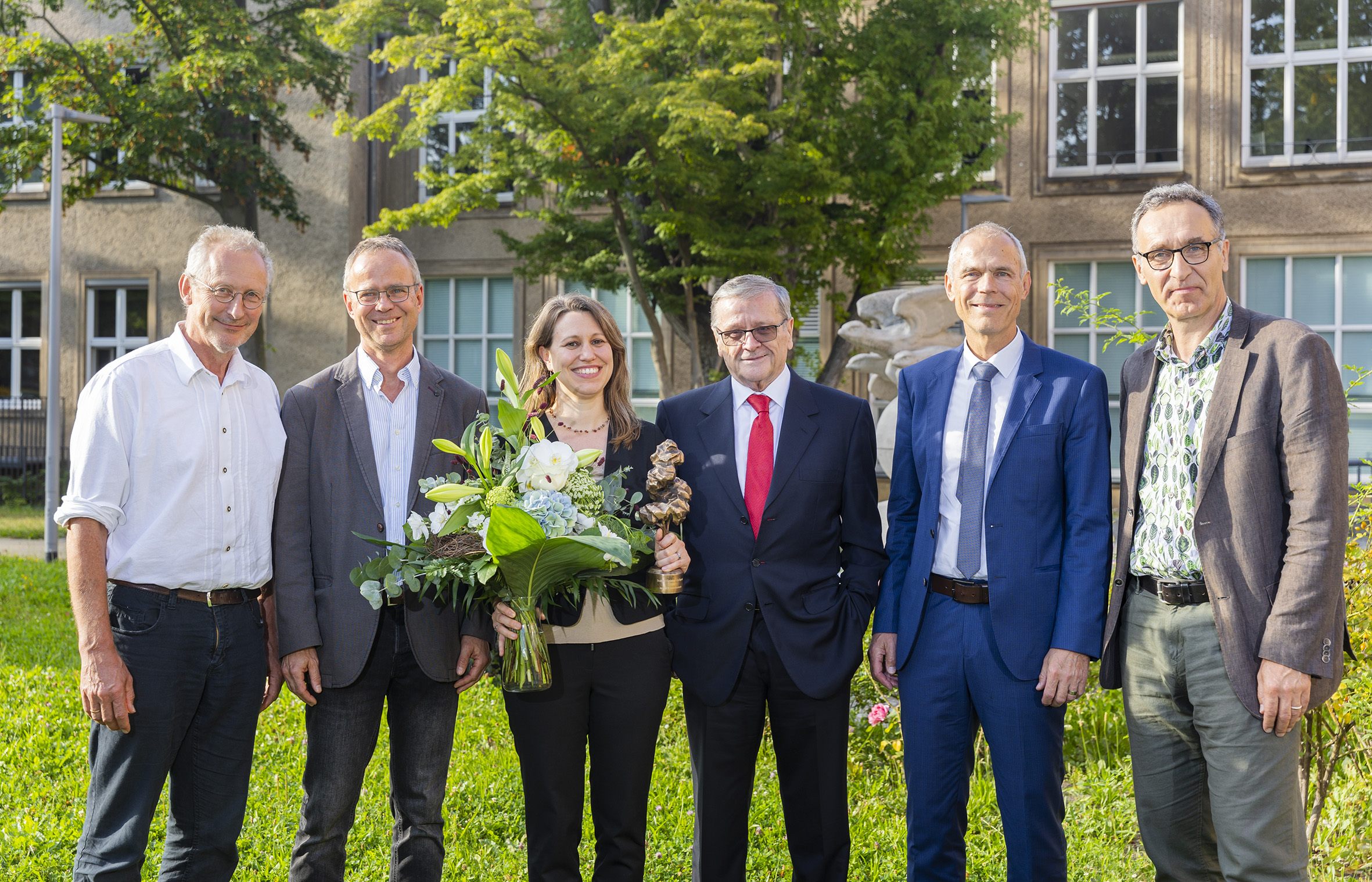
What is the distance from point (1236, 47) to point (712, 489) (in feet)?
53.9

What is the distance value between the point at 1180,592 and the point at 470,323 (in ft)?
58.1

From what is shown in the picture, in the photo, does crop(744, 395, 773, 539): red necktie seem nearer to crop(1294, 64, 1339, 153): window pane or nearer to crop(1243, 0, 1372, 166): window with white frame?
crop(1243, 0, 1372, 166): window with white frame

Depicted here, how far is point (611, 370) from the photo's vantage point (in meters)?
3.62

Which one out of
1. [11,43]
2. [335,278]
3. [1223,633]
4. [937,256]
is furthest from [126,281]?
[1223,633]

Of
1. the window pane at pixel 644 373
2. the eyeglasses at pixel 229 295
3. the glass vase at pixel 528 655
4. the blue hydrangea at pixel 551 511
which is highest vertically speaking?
the window pane at pixel 644 373

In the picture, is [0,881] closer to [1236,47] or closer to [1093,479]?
[1093,479]

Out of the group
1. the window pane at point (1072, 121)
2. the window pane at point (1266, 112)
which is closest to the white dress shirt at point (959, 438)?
the window pane at point (1072, 121)

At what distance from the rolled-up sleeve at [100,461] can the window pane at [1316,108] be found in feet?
58.1

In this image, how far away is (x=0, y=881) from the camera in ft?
13.3

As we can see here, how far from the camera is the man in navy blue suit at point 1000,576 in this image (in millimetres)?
3299

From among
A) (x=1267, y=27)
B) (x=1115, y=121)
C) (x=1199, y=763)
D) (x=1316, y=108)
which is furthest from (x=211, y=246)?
(x=1267, y=27)

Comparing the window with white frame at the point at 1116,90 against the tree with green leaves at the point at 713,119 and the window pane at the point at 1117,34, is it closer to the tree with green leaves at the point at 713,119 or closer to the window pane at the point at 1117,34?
the window pane at the point at 1117,34

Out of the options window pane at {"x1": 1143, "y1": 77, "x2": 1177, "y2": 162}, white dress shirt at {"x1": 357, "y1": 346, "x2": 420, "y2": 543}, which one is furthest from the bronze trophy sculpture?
window pane at {"x1": 1143, "y1": 77, "x2": 1177, "y2": 162}

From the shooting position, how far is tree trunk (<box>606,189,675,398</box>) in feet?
42.8
